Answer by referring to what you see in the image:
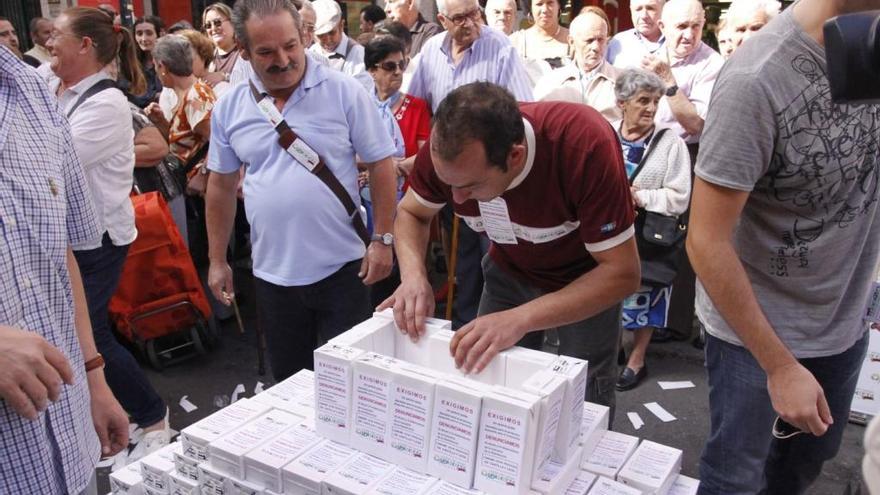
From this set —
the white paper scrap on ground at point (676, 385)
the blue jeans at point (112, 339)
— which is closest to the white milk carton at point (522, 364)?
the blue jeans at point (112, 339)

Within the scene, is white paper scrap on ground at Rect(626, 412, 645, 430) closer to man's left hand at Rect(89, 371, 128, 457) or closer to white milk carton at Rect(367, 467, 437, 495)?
white milk carton at Rect(367, 467, 437, 495)

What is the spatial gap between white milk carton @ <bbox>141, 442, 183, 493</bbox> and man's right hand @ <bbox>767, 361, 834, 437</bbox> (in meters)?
1.41

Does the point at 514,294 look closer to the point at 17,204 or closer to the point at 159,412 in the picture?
the point at 17,204

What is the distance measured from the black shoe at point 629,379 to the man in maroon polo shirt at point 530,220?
136 cm

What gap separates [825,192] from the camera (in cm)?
167

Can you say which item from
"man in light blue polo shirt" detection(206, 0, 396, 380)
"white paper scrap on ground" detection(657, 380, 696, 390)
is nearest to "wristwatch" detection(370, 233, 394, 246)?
"man in light blue polo shirt" detection(206, 0, 396, 380)

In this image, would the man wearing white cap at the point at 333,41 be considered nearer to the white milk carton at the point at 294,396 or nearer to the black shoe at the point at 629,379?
the black shoe at the point at 629,379

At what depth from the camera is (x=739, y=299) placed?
64.7 inches

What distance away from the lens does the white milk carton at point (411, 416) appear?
1460 millimetres

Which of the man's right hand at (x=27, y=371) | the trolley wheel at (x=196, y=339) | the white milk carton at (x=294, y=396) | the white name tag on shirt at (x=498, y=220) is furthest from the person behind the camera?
the trolley wheel at (x=196, y=339)

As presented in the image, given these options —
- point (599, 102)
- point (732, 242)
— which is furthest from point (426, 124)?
point (732, 242)

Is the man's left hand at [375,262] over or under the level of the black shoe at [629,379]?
over

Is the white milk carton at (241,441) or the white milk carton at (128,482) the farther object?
the white milk carton at (128,482)

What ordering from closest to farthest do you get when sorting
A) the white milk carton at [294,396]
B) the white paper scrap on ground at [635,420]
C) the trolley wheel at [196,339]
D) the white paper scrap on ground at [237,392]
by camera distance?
the white milk carton at [294,396] < the white paper scrap on ground at [635,420] < the white paper scrap on ground at [237,392] < the trolley wheel at [196,339]
